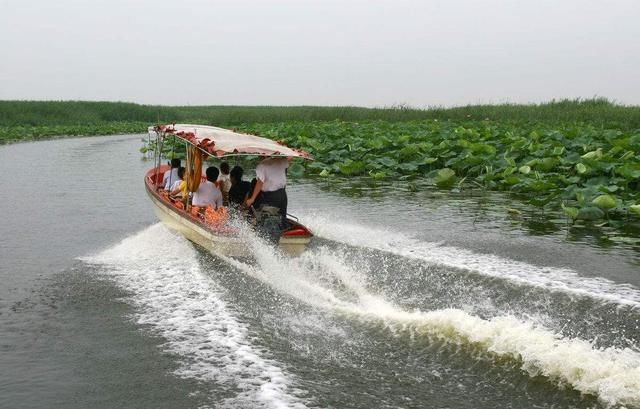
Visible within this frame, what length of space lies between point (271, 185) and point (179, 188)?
2.18 m

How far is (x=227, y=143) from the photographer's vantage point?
9.48 m

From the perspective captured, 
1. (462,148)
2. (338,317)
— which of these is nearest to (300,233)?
(338,317)

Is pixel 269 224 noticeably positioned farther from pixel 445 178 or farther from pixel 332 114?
pixel 332 114

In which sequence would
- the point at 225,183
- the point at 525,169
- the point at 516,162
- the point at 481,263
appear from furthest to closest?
the point at 516,162 → the point at 525,169 → the point at 225,183 → the point at 481,263

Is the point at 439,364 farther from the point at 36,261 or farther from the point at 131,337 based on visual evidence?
the point at 36,261

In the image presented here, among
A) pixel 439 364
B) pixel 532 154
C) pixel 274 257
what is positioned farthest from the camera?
pixel 532 154

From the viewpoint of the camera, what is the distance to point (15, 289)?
7.91 metres

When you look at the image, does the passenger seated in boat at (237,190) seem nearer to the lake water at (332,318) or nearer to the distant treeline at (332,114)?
the lake water at (332,318)

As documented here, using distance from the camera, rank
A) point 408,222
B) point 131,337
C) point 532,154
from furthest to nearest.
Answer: point 532,154
point 408,222
point 131,337

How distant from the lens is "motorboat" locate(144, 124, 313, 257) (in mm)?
8766

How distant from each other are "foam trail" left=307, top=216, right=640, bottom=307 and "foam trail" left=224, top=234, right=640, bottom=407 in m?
1.25

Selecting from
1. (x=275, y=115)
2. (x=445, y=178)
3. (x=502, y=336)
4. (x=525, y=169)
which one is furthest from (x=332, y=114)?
(x=502, y=336)

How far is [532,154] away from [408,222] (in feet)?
18.5

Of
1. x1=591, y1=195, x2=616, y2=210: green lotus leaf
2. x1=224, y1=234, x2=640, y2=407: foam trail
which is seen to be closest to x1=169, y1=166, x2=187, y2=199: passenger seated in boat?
x1=224, y1=234, x2=640, y2=407: foam trail
